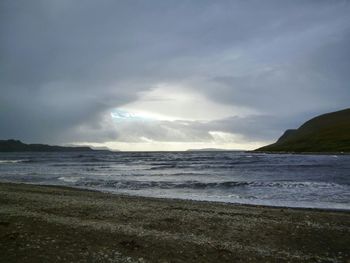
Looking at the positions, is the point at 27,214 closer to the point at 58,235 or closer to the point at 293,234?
the point at 58,235

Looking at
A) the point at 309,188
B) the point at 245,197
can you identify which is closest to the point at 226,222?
the point at 245,197

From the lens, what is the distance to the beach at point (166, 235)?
10156mm

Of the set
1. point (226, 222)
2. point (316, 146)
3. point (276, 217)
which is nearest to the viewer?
point (226, 222)

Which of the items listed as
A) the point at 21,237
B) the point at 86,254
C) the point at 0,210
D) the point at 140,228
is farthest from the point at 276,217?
the point at 0,210

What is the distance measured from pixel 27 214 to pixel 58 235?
14.2 ft

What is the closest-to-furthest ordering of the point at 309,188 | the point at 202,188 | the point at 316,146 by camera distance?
the point at 309,188 < the point at 202,188 < the point at 316,146

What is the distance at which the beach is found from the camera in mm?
10156

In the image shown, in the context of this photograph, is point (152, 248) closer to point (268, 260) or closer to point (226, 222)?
point (268, 260)

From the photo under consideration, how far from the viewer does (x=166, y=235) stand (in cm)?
1230

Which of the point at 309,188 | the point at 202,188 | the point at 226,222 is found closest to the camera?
the point at 226,222

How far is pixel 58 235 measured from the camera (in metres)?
12.0

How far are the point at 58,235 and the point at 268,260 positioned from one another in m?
6.66

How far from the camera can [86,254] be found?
32.8 feet

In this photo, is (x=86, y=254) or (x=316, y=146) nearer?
(x=86, y=254)
